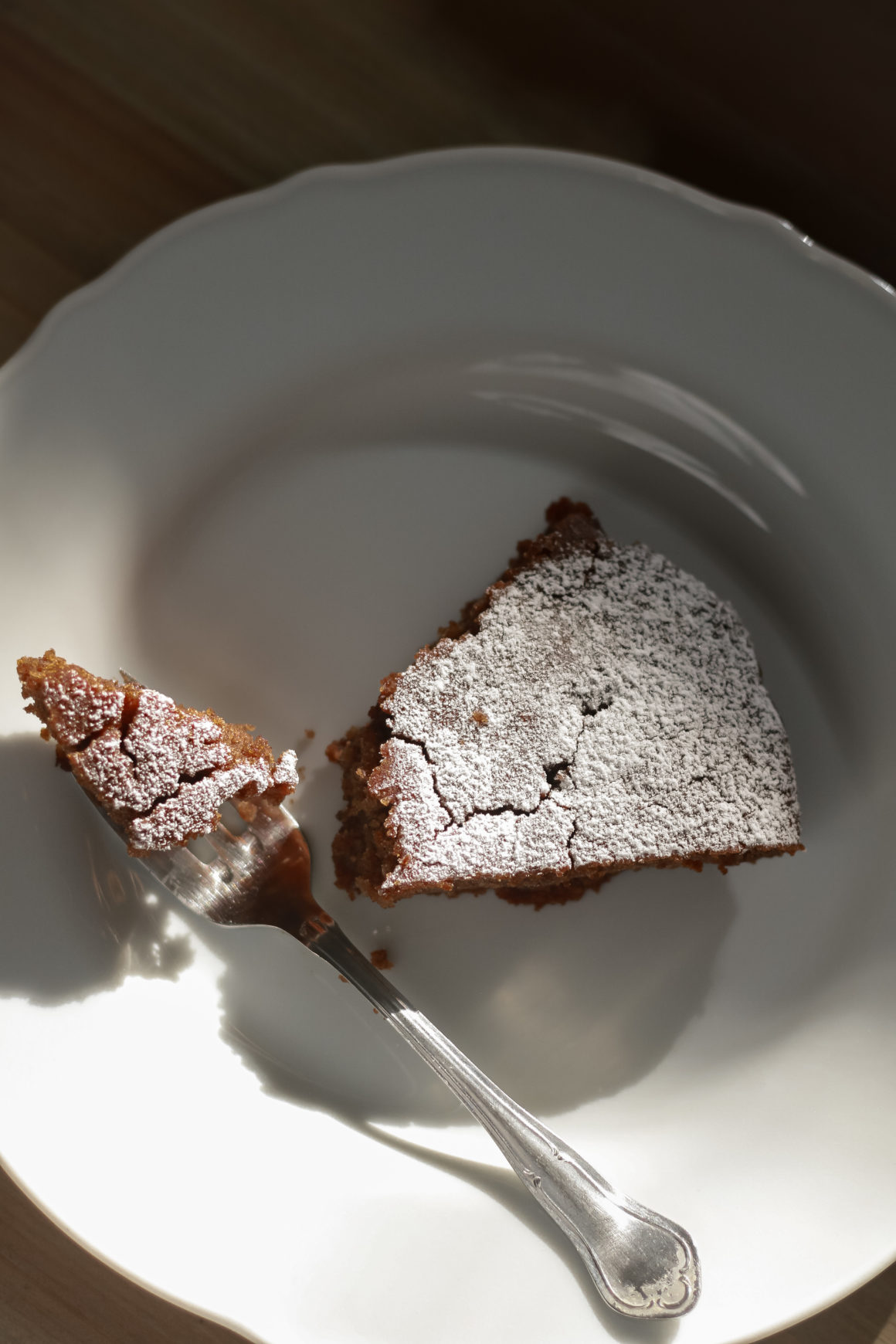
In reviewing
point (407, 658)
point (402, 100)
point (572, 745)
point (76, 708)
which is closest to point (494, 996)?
point (572, 745)

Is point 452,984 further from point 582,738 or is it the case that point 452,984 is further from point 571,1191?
point 582,738

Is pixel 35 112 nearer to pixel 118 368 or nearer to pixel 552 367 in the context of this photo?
pixel 118 368

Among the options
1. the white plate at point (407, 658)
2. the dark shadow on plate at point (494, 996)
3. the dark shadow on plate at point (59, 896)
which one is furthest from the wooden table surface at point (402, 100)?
the dark shadow on plate at point (59, 896)

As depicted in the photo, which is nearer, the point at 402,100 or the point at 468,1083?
the point at 468,1083

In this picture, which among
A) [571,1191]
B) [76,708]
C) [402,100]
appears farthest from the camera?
[402,100]

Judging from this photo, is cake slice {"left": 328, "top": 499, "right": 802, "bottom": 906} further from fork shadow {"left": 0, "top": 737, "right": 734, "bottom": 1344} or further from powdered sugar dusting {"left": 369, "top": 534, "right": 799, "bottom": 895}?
fork shadow {"left": 0, "top": 737, "right": 734, "bottom": 1344}

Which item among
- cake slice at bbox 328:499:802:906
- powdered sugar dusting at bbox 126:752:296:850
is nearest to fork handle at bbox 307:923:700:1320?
cake slice at bbox 328:499:802:906

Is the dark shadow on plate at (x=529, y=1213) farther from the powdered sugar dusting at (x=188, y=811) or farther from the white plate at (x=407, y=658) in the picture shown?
the powdered sugar dusting at (x=188, y=811)
